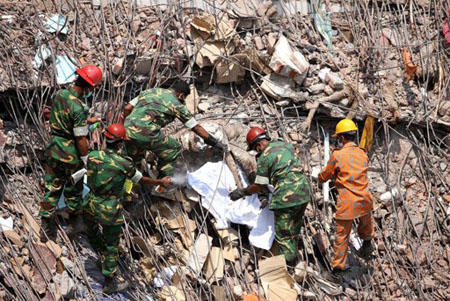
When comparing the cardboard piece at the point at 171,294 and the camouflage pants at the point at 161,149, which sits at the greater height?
the camouflage pants at the point at 161,149

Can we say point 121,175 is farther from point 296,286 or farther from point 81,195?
point 296,286

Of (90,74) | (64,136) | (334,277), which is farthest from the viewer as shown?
(334,277)

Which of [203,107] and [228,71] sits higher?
[228,71]

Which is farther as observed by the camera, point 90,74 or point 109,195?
point 90,74

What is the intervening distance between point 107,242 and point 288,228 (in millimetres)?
2064

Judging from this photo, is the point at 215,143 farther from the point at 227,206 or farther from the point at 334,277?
the point at 334,277

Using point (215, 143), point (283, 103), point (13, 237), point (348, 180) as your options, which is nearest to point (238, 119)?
point (283, 103)

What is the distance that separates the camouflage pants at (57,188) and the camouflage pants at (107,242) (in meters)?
0.29

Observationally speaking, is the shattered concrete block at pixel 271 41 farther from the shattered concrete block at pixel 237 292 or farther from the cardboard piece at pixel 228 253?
the shattered concrete block at pixel 237 292

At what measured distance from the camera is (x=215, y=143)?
26.4 ft

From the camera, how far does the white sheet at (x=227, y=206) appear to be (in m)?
8.12

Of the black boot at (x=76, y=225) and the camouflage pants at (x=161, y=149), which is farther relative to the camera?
the black boot at (x=76, y=225)

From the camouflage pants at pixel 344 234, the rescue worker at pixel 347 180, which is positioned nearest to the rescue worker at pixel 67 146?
the rescue worker at pixel 347 180

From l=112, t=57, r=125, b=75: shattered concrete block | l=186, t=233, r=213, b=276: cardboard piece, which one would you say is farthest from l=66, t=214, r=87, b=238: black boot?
l=112, t=57, r=125, b=75: shattered concrete block
